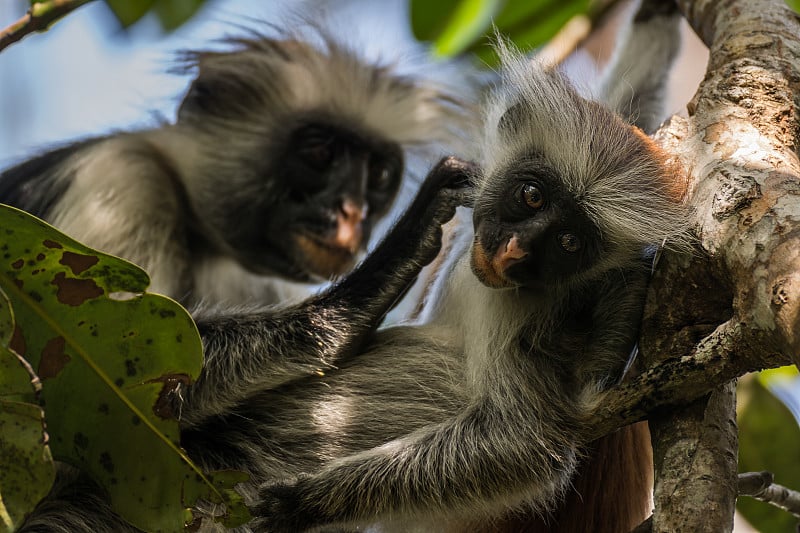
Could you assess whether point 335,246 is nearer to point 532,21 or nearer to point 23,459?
point 532,21

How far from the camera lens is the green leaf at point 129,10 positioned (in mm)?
5129

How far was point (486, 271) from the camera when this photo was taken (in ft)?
8.95

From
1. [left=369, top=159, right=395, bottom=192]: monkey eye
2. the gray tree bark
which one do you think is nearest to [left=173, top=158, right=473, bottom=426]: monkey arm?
→ the gray tree bark

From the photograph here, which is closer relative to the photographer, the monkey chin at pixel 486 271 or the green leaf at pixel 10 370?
the green leaf at pixel 10 370

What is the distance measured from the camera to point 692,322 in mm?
2248

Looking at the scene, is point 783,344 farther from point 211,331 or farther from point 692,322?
point 211,331

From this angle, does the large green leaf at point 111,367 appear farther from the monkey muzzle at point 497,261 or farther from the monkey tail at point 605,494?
the monkey tail at point 605,494

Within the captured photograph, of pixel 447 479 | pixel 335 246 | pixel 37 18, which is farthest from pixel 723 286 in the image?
pixel 335 246

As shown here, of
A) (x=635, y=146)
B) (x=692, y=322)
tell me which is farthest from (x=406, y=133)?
(x=692, y=322)

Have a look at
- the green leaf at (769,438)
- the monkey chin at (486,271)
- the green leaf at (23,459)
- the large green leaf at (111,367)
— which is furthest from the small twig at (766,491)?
the green leaf at (23,459)

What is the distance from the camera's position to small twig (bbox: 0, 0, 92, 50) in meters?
2.35

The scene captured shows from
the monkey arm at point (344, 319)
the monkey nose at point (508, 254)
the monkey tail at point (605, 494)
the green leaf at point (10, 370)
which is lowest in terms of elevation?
the monkey tail at point (605, 494)

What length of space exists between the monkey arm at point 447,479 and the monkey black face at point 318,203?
1.70 metres

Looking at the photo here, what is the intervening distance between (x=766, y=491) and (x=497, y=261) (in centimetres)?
105
